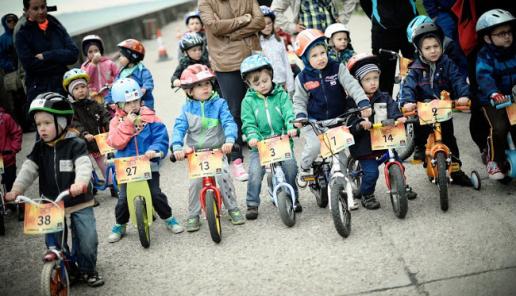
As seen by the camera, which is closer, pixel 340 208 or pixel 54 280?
pixel 54 280

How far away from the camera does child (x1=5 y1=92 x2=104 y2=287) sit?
16.4 feet

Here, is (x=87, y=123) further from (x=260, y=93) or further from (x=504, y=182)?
(x=504, y=182)

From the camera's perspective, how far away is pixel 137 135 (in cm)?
592

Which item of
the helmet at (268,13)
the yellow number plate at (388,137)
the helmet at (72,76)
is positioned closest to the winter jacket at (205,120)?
the yellow number plate at (388,137)

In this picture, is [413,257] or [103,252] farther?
[103,252]

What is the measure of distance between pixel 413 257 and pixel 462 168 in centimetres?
234

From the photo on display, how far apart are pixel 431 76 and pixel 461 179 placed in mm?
1132

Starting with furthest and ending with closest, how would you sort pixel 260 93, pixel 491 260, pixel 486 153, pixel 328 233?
1. pixel 486 153
2. pixel 260 93
3. pixel 328 233
4. pixel 491 260

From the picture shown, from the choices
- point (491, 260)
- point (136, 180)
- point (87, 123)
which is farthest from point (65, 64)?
point (491, 260)

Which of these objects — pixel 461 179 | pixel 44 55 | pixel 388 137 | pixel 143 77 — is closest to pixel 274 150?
pixel 388 137

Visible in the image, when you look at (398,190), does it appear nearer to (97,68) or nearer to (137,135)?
(137,135)

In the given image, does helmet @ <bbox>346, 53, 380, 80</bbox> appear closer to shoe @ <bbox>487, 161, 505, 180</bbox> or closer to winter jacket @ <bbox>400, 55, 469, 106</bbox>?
winter jacket @ <bbox>400, 55, 469, 106</bbox>

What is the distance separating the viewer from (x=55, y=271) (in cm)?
464

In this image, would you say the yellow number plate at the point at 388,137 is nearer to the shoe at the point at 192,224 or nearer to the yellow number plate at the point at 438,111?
the yellow number plate at the point at 438,111
